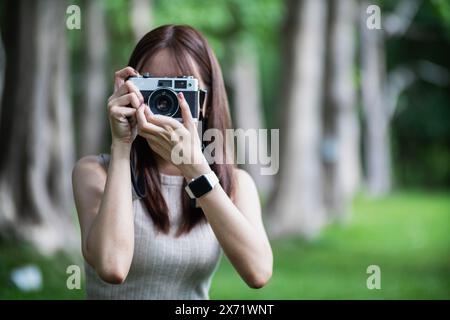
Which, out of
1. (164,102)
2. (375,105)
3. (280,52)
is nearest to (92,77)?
(280,52)

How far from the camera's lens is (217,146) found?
8.63 ft

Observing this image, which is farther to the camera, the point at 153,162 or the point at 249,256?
the point at 153,162

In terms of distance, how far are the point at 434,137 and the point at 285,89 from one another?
2046 cm

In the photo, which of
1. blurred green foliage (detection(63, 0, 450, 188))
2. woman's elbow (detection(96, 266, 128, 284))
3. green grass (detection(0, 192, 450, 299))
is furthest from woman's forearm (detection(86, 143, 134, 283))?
blurred green foliage (detection(63, 0, 450, 188))

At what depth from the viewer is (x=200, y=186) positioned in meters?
2.38

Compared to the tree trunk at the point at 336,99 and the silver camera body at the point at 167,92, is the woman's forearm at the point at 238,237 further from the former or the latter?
the tree trunk at the point at 336,99

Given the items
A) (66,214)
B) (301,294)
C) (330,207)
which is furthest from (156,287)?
(330,207)

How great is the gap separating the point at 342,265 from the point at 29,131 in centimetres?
397

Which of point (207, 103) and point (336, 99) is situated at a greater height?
point (336, 99)

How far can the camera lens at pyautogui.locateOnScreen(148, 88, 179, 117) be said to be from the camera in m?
2.45

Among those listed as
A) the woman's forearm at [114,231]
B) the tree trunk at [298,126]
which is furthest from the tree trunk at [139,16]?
the woman's forearm at [114,231]

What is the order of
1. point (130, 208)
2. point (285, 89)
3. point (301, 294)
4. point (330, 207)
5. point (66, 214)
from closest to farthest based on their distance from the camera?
point (130, 208), point (301, 294), point (66, 214), point (285, 89), point (330, 207)

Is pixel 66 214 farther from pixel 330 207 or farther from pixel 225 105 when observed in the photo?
pixel 330 207

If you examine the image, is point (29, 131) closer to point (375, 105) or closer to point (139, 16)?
point (139, 16)
